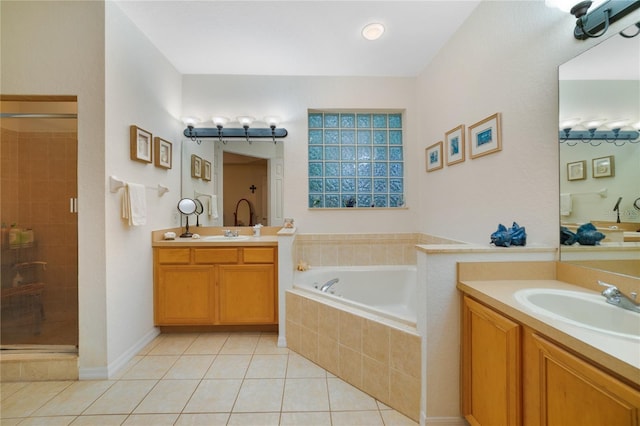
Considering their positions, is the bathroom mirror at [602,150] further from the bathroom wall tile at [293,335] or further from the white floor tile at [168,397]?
the white floor tile at [168,397]

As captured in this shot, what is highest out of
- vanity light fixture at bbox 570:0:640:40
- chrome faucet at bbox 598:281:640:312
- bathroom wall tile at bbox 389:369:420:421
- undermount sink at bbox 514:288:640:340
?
vanity light fixture at bbox 570:0:640:40

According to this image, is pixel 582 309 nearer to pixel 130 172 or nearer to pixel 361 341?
pixel 361 341

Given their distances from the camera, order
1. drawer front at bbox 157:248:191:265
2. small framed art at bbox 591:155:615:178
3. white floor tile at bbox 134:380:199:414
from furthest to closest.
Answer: drawer front at bbox 157:248:191:265, white floor tile at bbox 134:380:199:414, small framed art at bbox 591:155:615:178

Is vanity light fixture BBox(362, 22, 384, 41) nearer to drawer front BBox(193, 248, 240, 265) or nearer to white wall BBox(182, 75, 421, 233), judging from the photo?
white wall BBox(182, 75, 421, 233)

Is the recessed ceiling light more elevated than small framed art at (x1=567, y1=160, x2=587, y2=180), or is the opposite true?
the recessed ceiling light

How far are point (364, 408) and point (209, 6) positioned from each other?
299 centimetres

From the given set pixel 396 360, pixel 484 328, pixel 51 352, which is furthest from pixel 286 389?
pixel 51 352

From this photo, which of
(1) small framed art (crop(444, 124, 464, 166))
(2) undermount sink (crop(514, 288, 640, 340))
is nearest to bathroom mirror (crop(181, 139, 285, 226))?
(1) small framed art (crop(444, 124, 464, 166))

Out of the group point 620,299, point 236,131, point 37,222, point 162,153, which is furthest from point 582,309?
point 37,222

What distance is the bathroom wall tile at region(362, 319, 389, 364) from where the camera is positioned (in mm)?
1558

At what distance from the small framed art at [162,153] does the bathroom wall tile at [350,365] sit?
229cm

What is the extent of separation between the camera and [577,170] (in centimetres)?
125

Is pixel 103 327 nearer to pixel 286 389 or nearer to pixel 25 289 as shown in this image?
pixel 25 289

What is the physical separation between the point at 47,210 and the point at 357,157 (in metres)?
2.92
